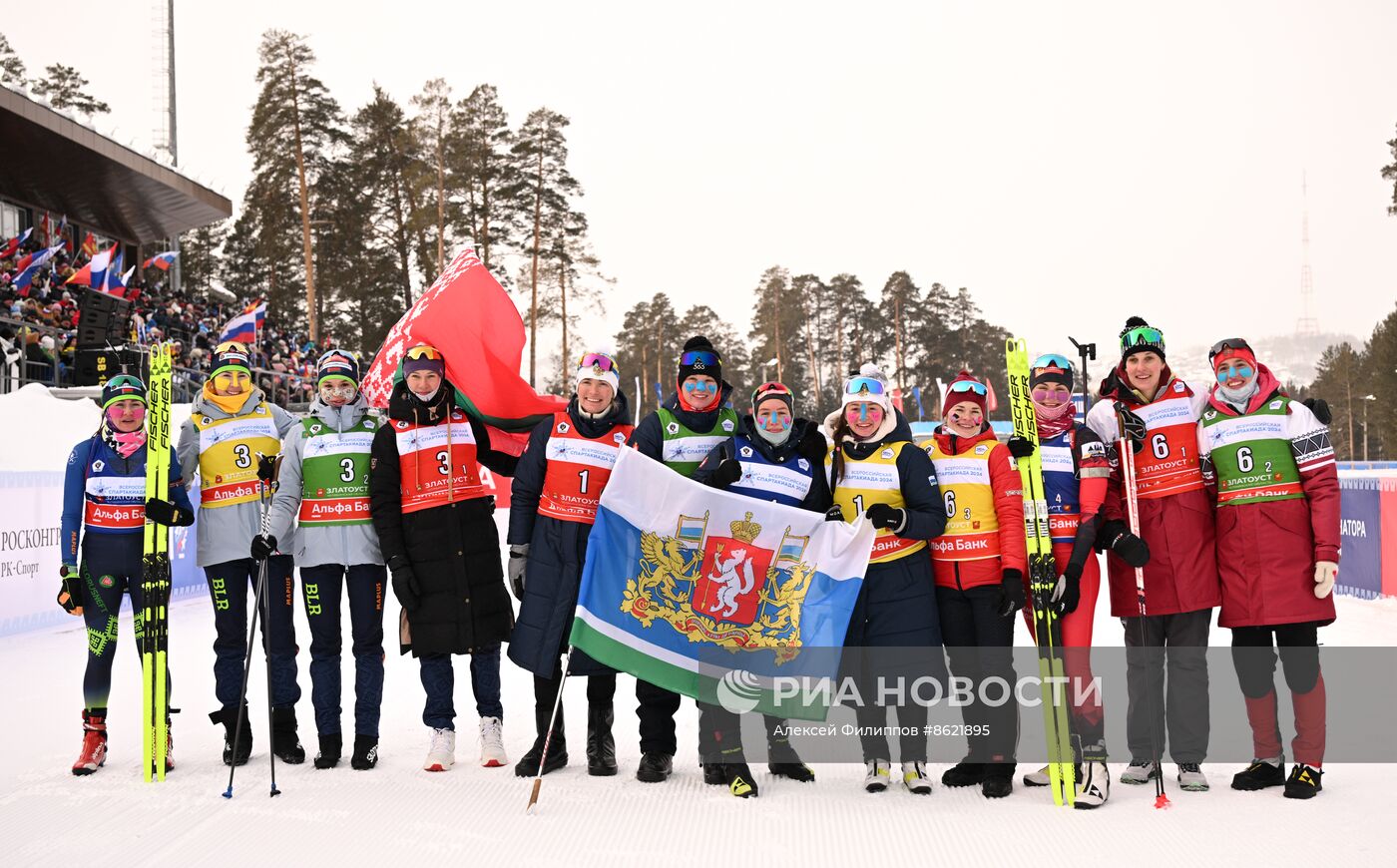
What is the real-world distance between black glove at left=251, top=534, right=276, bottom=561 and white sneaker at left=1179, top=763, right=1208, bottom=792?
450cm

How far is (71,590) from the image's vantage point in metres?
5.29

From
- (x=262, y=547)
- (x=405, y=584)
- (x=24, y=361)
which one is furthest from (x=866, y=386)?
(x=24, y=361)

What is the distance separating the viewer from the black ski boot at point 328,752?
17.2 ft

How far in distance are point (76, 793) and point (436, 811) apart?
180cm

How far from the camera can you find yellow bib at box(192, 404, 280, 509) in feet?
18.0

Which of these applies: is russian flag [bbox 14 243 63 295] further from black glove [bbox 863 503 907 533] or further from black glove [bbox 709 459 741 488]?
black glove [bbox 863 503 907 533]

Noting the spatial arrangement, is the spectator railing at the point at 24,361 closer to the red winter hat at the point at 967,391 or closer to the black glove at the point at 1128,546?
the red winter hat at the point at 967,391

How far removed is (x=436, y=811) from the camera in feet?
14.8

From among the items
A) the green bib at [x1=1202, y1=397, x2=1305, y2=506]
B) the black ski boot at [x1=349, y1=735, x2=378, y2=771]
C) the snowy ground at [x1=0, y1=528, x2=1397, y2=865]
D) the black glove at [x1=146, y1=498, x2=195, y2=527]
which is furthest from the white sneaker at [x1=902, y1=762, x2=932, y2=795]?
the black glove at [x1=146, y1=498, x2=195, y2=527]

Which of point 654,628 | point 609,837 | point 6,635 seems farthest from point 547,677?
point 6,635

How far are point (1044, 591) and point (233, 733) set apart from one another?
13.3ft

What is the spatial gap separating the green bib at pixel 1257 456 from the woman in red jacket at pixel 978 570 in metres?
1.01

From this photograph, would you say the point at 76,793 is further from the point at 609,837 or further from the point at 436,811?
the point at 609,837

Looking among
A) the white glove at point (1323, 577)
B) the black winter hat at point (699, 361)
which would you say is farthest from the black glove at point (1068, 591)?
the black winter hat at point (699, 361)
